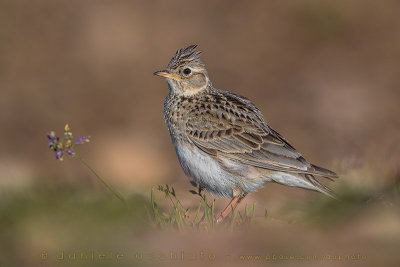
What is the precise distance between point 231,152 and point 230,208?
782mm

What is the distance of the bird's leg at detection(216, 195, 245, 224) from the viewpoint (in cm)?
792

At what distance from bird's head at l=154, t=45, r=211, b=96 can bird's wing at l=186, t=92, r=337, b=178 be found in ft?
2.00

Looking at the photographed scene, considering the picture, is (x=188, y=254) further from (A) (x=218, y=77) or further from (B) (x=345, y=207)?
(A) (x=218, y=77)

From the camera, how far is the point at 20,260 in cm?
675

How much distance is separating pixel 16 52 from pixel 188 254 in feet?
55.3

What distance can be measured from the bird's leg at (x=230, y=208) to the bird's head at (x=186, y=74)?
169 centimetres

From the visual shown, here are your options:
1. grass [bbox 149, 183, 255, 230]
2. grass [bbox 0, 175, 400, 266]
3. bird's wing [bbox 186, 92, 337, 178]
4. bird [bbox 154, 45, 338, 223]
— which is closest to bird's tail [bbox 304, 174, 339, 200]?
bird [bbox 154, 45, 338, 223]

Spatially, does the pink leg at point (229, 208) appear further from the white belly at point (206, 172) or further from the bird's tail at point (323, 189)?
the bird's tail at point (323, 189)

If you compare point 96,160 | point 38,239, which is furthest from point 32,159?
point 38,239

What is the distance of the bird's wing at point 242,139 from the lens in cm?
847

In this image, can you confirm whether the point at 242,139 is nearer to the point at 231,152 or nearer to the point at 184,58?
the point at 231,152

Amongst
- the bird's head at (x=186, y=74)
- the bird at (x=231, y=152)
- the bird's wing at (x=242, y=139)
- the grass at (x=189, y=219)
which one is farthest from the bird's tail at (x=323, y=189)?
the bird's head at (x=186, y=74)

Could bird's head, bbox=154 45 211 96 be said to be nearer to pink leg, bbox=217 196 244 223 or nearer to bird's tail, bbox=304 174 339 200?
pink leg, bbox=217 196 244 223

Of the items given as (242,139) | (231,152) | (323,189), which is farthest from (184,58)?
(323,189)
